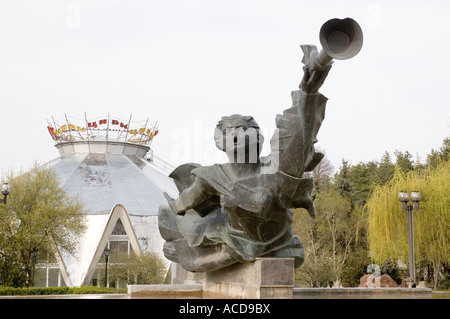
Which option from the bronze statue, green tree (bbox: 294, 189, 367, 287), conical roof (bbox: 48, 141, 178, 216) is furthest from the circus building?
the bronze statue

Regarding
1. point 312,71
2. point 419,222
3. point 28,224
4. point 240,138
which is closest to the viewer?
point 312,71

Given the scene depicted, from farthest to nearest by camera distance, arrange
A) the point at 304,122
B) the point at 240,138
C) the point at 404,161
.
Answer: the point at 404,161 → the point at 240,138 → the point at 304,122

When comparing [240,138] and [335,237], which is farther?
[335,237]

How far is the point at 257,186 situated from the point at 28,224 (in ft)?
63.7

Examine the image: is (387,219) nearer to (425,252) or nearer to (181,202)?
(425,252)

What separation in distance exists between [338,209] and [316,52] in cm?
2666

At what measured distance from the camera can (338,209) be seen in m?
31.7

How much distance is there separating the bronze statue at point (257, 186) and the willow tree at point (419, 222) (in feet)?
48.8

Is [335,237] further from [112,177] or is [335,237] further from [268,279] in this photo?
[268,279]

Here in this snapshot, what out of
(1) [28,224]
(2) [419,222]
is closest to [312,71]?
(2) [419,222]

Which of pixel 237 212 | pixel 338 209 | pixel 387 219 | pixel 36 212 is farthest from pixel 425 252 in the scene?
pixel 237 212

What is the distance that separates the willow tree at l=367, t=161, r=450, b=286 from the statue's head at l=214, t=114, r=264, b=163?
15.3 meters

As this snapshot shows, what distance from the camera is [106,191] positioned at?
39344mm

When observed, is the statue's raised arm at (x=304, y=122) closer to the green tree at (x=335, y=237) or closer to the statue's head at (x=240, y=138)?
the statue's head at (x=240, y=138)
